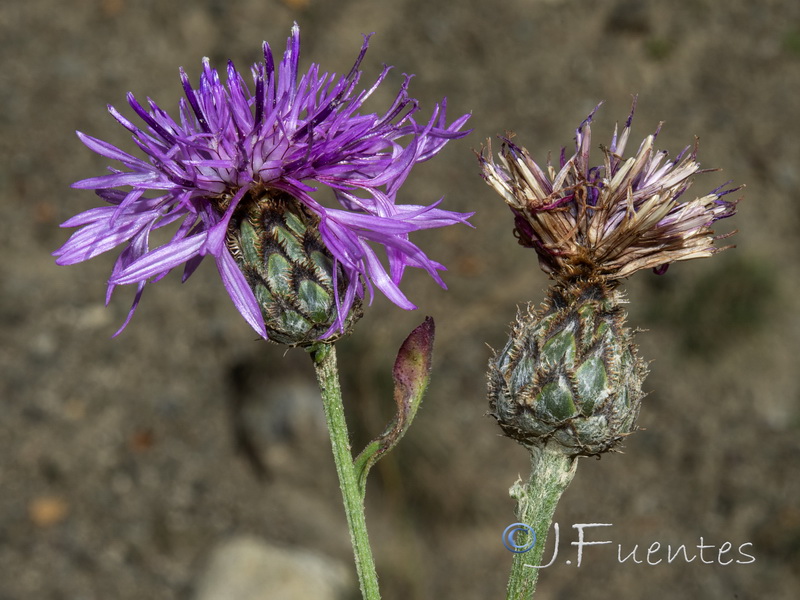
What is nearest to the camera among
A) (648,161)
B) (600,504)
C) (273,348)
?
(648,161)

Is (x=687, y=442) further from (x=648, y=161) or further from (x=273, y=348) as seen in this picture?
(x=648, y=161)

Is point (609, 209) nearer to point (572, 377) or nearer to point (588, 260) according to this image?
point (588, 260)

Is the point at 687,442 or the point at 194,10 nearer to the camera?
the point at 687,442

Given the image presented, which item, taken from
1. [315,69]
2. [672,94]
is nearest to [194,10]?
[672,94]

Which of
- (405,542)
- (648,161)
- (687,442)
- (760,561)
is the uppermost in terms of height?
(648,161)

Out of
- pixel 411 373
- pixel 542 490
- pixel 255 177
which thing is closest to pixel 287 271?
pixel 255 177

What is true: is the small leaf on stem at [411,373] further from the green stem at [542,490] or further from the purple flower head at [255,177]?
the green stem at [542,490]

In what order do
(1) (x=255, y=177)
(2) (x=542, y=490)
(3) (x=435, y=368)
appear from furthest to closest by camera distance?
(3) (x=435, y=368) < (2) (x=542, y=490) < (1) (x=255, y=177)
